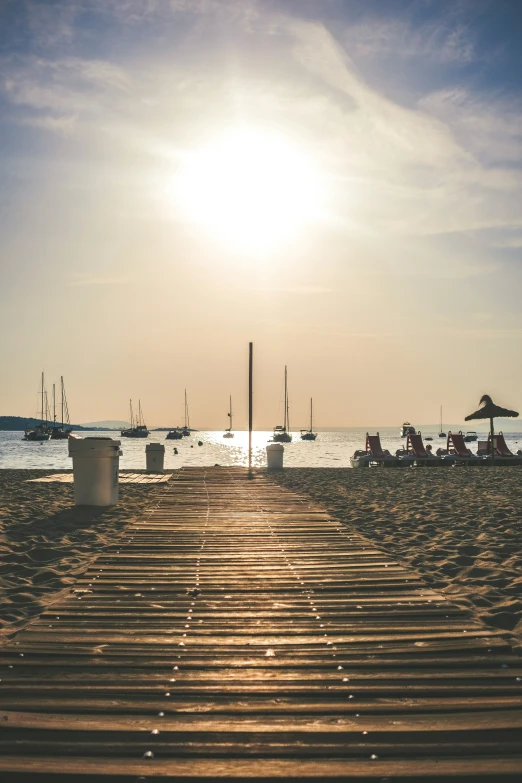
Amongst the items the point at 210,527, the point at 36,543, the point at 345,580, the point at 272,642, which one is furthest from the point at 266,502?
the point at 272,642

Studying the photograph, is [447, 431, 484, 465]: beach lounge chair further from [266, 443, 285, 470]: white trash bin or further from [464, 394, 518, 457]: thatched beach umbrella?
[266, 443, 285, 470]: white trash bin

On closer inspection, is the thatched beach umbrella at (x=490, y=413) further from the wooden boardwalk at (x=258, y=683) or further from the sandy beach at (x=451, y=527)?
the wooden boardwalk at (x=258, y=683)

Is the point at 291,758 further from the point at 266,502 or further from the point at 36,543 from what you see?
the point at 266,502

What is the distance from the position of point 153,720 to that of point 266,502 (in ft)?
30.5

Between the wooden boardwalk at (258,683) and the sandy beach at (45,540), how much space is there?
1.76 feet

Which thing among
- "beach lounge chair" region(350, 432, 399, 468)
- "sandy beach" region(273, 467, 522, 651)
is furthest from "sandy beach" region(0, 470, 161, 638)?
"beach lounge chair" region(350, 432, 399, 468)

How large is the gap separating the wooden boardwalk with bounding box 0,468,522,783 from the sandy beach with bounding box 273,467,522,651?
648 millimetres

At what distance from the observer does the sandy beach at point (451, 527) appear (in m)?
5.90

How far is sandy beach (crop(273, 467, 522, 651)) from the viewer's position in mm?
5902

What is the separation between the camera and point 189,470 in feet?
69.9

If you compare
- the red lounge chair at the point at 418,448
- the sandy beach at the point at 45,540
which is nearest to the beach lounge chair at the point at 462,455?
the red lounge chair at the point at 418,448

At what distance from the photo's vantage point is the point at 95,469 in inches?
460

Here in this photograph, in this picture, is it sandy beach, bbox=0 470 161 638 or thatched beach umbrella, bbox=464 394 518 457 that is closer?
sandy beach, bbox=0 470 161 638

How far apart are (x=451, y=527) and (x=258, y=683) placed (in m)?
7.06
